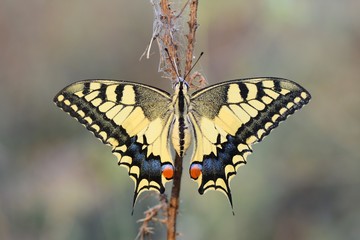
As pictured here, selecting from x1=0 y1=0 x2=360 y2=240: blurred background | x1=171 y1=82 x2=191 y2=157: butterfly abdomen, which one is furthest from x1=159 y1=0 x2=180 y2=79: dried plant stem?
x1=0 y1=0 x2=360 y2=240: blurred background

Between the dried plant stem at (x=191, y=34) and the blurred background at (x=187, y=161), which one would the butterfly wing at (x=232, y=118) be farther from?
the blurred background at (x=187, y=161)

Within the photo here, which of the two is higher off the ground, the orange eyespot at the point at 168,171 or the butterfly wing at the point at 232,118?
the butterfly wing at the point at 232,118

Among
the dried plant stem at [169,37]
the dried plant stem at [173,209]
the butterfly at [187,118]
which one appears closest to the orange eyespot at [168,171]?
the butterfly at [187,118]

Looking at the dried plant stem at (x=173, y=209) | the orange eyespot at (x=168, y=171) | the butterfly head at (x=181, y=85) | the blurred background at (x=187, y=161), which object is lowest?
the dried plant stem at (x=173, y=209)

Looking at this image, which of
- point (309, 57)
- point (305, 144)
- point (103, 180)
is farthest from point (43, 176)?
point (309, 57)

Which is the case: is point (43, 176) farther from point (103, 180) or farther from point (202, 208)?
point (202, 208)

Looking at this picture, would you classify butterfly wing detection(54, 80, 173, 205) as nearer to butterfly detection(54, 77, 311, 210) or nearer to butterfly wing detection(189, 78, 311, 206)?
butterfly detection(54, 77, 311, 210)

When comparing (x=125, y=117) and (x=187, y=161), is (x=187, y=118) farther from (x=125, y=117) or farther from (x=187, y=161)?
(x=187, y=161)
